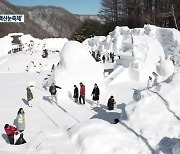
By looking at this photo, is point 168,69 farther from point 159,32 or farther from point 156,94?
point 159,32

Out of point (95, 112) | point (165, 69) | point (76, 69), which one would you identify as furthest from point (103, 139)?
point (76, 69)

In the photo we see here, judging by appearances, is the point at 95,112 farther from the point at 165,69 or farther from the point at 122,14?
the point at 122,14

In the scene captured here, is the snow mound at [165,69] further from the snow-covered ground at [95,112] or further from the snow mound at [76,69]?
the snow mound at [76,69]

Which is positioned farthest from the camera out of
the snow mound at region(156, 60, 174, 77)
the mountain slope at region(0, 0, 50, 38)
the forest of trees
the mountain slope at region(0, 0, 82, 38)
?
the mountain slope at region(0, 0, 82, 38)

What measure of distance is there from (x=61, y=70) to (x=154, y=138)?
940 centimetres

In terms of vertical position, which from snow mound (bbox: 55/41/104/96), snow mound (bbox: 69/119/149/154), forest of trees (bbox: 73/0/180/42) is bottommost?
snow mound (bbox: 69/119/149/154)

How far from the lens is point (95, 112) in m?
15.6

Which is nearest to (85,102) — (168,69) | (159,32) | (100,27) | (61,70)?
(61,70)

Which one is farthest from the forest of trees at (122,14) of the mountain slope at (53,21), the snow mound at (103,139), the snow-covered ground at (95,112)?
the mountain slope at (53,21)

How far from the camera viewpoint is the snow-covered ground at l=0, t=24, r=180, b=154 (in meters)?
9.97

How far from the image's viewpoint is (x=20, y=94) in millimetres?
20141

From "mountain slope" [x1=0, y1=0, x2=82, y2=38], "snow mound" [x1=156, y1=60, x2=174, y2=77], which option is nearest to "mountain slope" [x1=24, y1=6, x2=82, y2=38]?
"mountain slope" [x1=0, y1=0, x2=82, y2=38]

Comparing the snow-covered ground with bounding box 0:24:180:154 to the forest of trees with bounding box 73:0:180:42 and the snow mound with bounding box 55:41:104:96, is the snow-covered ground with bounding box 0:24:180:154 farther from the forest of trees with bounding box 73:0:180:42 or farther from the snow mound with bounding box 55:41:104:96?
the forest of trees with bounding box 73:0:180:42

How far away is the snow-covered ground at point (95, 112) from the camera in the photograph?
997 centimetres
